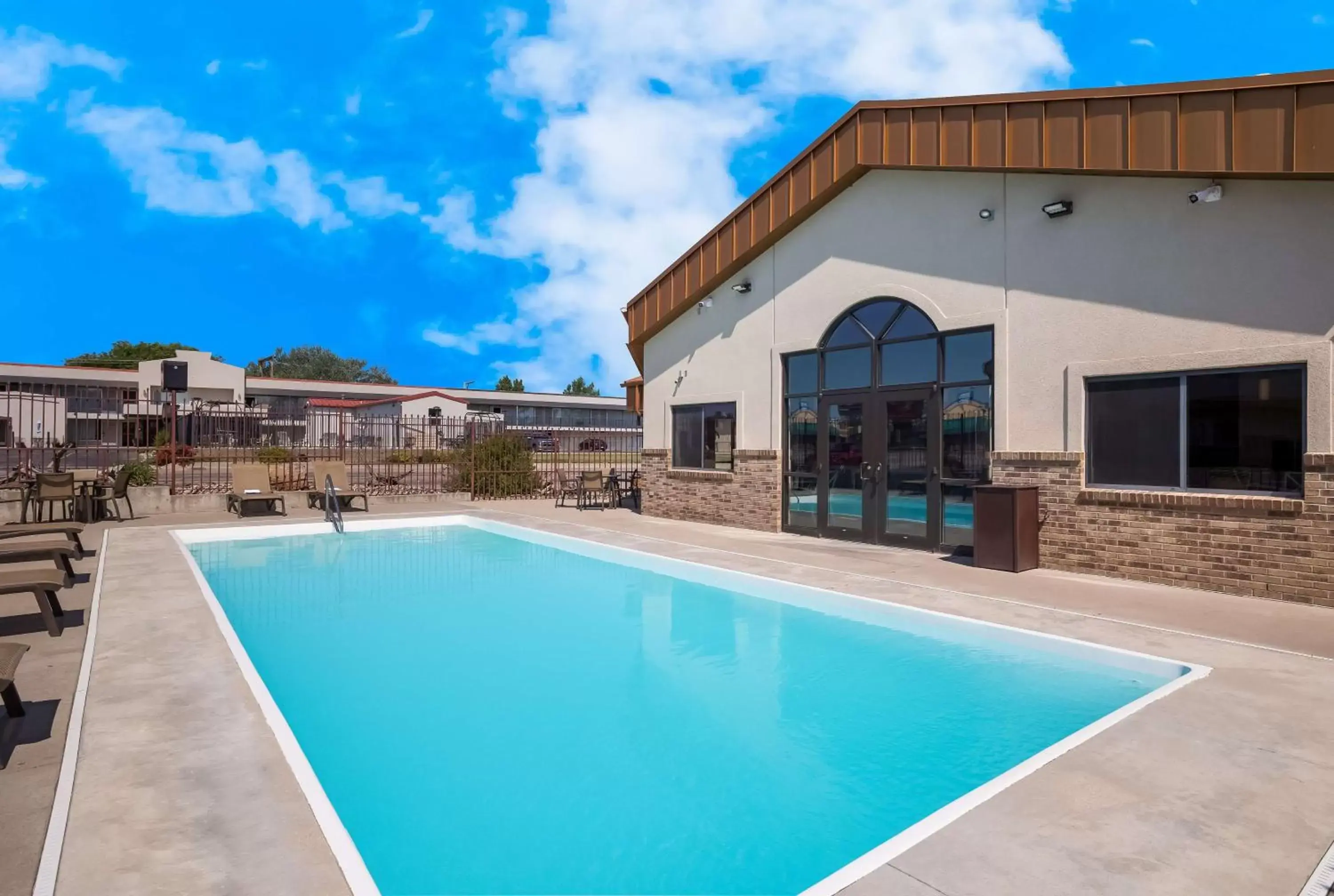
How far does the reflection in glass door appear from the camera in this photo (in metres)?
11.5

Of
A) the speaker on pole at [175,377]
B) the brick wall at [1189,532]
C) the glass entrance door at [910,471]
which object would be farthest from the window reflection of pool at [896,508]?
the speaker on pole at [175,377]

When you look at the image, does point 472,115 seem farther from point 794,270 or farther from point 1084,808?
point 1084,808

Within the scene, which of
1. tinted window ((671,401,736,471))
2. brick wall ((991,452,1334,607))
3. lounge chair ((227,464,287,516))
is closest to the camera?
brick wall ((991,452,1334,607))

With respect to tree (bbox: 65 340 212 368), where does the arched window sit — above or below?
below

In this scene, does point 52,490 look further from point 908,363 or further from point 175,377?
point 908,363

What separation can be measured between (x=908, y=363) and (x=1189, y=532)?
162 inches

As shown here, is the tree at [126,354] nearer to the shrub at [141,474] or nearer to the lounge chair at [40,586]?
the shrub at [141,474]

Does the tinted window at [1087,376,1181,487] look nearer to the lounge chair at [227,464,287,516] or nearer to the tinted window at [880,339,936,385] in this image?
the tinted window at [880,339,936,385]

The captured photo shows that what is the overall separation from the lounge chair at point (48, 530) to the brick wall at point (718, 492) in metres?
9.51

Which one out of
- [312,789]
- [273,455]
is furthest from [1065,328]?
[273,455]

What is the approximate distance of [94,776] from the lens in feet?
10.8

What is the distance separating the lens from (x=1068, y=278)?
29.1 feet

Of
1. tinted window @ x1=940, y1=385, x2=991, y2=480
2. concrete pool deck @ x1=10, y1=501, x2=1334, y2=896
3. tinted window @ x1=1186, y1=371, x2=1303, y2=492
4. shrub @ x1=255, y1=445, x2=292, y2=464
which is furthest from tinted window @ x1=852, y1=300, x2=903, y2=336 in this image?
shrub @ x1=255, y1=445, x2=292, y2=464

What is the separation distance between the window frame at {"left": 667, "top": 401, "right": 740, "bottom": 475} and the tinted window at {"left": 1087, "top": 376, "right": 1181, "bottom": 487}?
241 inches
